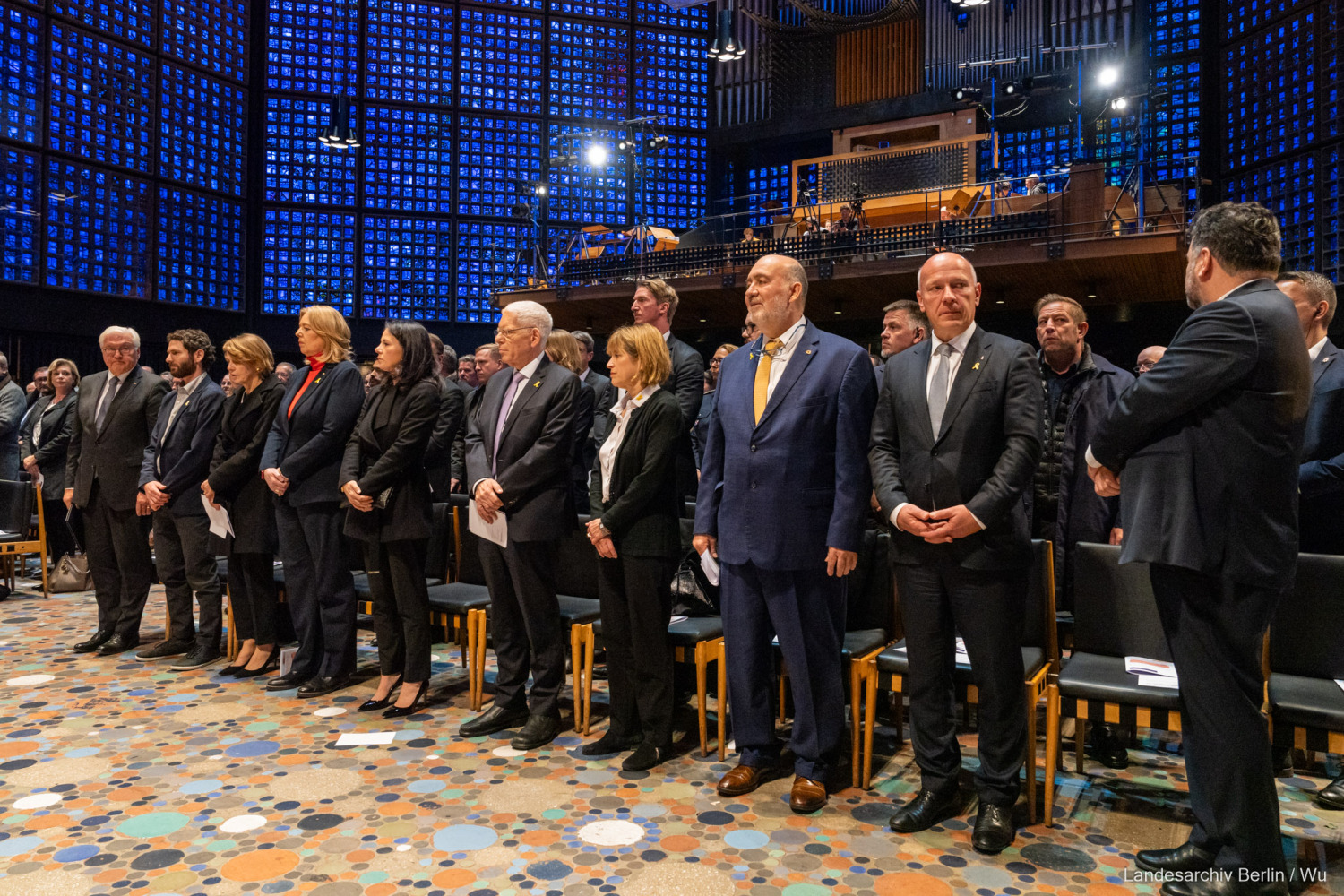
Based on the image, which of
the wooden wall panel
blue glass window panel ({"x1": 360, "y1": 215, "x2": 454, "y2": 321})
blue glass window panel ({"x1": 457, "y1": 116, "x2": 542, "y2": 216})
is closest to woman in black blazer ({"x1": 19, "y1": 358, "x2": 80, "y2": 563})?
blue glass window panel ({"x1": 360, "y1": 215, "x2": 454, "y2": 321})

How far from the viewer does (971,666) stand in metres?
2.53

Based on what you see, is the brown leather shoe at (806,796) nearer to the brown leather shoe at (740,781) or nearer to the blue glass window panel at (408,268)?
the brown leather shoe at (740,781)

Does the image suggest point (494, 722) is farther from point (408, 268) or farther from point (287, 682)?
point (408, 268)

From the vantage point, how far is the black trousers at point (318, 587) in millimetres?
3848

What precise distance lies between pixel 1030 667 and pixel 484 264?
1205 cm

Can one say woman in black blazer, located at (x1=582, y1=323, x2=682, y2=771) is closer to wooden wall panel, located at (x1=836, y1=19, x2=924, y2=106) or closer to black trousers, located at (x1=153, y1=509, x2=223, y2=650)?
black trousers, located at (x1=153, y1=509, x2=223, y2=650)

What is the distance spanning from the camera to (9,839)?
2502 mm

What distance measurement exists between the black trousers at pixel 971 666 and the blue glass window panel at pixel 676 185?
12.3 metres

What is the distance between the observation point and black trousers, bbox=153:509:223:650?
14.2 ft

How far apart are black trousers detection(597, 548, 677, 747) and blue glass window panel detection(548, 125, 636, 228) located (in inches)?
448

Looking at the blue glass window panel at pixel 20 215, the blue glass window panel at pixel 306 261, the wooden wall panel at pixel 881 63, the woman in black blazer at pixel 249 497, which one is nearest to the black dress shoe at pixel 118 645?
the woman in black blazer at pixel 249 497

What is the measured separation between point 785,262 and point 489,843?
73.7 inches

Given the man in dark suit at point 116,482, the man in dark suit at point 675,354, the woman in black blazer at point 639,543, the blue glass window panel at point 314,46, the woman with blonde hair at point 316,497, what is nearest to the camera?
the woman in black blazer at point 639,543

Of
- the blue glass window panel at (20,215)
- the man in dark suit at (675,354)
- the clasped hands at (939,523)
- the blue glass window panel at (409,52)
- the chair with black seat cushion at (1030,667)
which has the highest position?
the blue glass window panel at (409,52)
